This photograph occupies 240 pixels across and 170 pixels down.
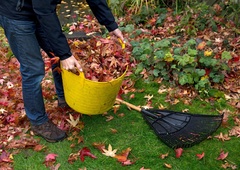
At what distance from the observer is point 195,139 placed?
9.70 ft

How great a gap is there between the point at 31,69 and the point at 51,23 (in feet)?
1.70

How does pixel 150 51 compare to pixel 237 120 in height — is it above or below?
above

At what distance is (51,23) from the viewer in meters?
2.24

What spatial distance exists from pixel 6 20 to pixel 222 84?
2.39 meters

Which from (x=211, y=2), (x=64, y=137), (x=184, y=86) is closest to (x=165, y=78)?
(x=184, y=86)

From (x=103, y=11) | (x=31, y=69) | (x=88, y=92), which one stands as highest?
(x=103, y=11)

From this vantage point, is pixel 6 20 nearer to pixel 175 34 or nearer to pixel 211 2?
pixel 175 34

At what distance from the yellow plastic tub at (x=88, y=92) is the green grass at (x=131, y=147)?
0.37m

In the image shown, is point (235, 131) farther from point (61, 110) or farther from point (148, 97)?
point (61, 110)

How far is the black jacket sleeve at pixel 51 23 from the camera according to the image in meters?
2.18

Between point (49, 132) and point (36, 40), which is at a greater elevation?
point (36, 40)

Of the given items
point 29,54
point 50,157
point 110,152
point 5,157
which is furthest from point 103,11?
point 5,157

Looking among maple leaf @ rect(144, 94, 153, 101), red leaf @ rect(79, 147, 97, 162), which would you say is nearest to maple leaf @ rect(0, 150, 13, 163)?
red leaf @ rect(79, 147, 97, 162)

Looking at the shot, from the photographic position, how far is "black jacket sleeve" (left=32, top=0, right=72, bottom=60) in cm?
218
